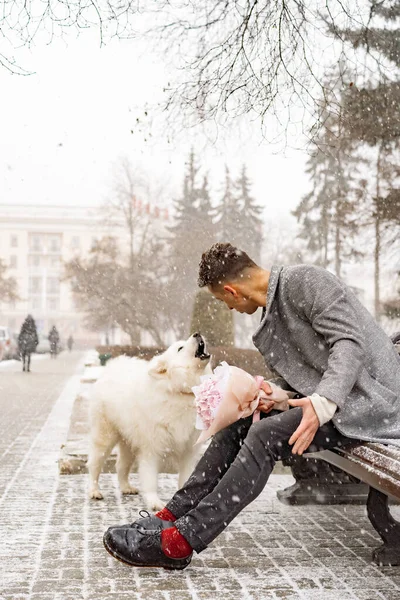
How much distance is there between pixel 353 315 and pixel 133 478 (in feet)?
11.0

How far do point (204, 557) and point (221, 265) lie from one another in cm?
149

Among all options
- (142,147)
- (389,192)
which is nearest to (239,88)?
(142,147)

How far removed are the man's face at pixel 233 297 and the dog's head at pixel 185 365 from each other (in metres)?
1.09

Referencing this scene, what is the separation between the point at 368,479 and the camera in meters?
3.43

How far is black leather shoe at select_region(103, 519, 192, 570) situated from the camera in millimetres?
3600

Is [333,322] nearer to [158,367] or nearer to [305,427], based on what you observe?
[305,427]

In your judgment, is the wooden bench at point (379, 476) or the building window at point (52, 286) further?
the building window at point (52, 286)

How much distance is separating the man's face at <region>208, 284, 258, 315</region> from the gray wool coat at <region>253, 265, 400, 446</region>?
0.10m

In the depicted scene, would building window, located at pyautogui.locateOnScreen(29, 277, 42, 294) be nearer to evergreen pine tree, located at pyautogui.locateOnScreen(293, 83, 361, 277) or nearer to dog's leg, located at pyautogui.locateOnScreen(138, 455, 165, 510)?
evergreen pine tree, located at pyautogui.locateOnScreen(293, 83, 361, 277)

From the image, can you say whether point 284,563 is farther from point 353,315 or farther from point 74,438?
point 74,438

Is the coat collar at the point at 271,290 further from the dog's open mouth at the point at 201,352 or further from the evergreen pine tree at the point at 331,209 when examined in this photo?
the evergreen pine tree at the point at 331,209

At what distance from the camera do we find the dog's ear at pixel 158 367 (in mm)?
5059

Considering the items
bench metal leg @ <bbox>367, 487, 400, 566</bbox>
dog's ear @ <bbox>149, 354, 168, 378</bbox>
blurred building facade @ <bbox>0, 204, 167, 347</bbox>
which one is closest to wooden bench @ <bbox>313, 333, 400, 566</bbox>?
bench metal leg @ <bbox>367, 487, 400, 566</bbox>

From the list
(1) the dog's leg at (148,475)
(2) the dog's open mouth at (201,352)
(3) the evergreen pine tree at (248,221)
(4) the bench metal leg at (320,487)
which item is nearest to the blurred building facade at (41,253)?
(3) the evergreen pine tree at (248,221)
